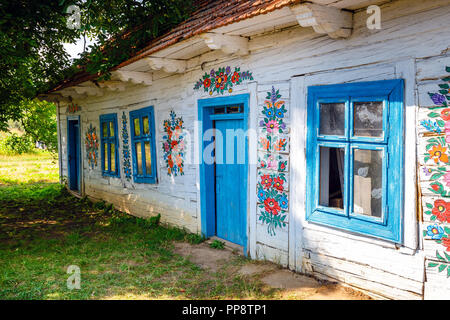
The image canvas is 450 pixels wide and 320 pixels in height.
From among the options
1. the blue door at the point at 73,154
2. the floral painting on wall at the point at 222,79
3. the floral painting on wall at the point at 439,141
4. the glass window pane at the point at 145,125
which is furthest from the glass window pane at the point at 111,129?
the floral painting on wall at the point at 439,141

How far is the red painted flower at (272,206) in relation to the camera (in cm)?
504

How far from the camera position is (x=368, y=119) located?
3.93 meters

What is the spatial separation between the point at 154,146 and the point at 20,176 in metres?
11.8

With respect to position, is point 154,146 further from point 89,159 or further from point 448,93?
→ point 448,93

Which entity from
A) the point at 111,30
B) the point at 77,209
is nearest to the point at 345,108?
the point at 111,30

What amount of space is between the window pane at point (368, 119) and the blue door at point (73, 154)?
1014cm

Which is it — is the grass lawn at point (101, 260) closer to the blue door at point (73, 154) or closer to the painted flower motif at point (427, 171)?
the painted flower motif at point (427, 171)

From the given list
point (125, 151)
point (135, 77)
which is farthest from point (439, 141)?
point (125, 151)

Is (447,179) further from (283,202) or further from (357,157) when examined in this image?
(283,202)

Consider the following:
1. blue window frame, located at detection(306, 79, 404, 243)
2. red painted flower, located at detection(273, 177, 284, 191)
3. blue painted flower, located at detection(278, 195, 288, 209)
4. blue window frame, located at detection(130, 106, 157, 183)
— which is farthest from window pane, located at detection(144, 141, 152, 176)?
blue window frame, located at detection(306, 79, 404, 243)

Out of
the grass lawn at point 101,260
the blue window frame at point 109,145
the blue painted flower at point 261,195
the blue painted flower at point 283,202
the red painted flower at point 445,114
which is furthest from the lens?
the blue window frame at point 109,145

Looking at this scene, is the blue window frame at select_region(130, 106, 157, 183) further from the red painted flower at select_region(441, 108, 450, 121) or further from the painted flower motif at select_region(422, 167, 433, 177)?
the red painted flower at select_region(441, 108, 450, 121)

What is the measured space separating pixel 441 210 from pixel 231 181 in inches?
130

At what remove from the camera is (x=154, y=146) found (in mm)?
7820
